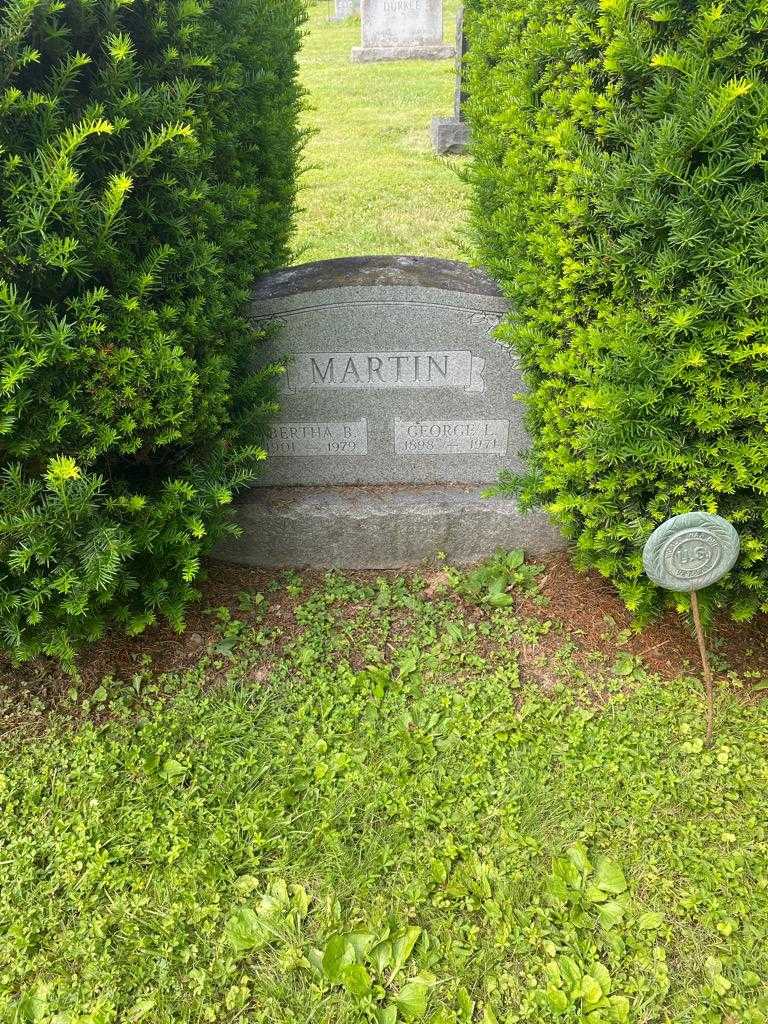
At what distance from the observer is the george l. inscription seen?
136 inches

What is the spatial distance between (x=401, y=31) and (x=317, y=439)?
Answer: 44.0 ft

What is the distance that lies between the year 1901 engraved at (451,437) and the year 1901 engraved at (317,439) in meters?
0.18

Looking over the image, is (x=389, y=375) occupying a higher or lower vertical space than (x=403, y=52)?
lower

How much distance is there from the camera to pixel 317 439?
11.9ft

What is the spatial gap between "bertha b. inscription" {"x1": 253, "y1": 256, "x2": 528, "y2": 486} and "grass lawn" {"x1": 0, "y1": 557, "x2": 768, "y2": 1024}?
32.0 inches

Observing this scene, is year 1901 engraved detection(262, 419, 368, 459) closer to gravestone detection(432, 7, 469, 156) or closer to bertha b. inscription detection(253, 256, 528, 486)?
bertha b. inscription detection(253, 256, 528, 486)

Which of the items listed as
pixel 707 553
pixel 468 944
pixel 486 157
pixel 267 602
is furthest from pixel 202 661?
pixel 486 157

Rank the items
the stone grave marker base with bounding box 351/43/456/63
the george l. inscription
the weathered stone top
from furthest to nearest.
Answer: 1. the stone grave marker base with bounding box 351/43/456/63
2. the george l. inscription
3. the weathered stone top

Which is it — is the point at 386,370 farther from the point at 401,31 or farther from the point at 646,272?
the point at 401,31

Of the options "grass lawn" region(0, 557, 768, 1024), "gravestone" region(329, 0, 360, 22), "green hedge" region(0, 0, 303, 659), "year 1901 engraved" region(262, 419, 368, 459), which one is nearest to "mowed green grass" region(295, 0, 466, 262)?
"year 1901 engraved" region(262, 419, 368, 459)

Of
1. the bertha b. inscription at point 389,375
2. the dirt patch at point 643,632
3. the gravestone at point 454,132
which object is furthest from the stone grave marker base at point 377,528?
the gravestone at point 454,132

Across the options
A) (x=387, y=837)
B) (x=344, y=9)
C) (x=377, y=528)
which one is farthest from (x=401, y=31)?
(x=387, y=837)

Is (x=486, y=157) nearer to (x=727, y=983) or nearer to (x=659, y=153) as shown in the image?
(x=659, y=153)

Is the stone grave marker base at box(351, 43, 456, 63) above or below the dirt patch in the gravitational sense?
above
